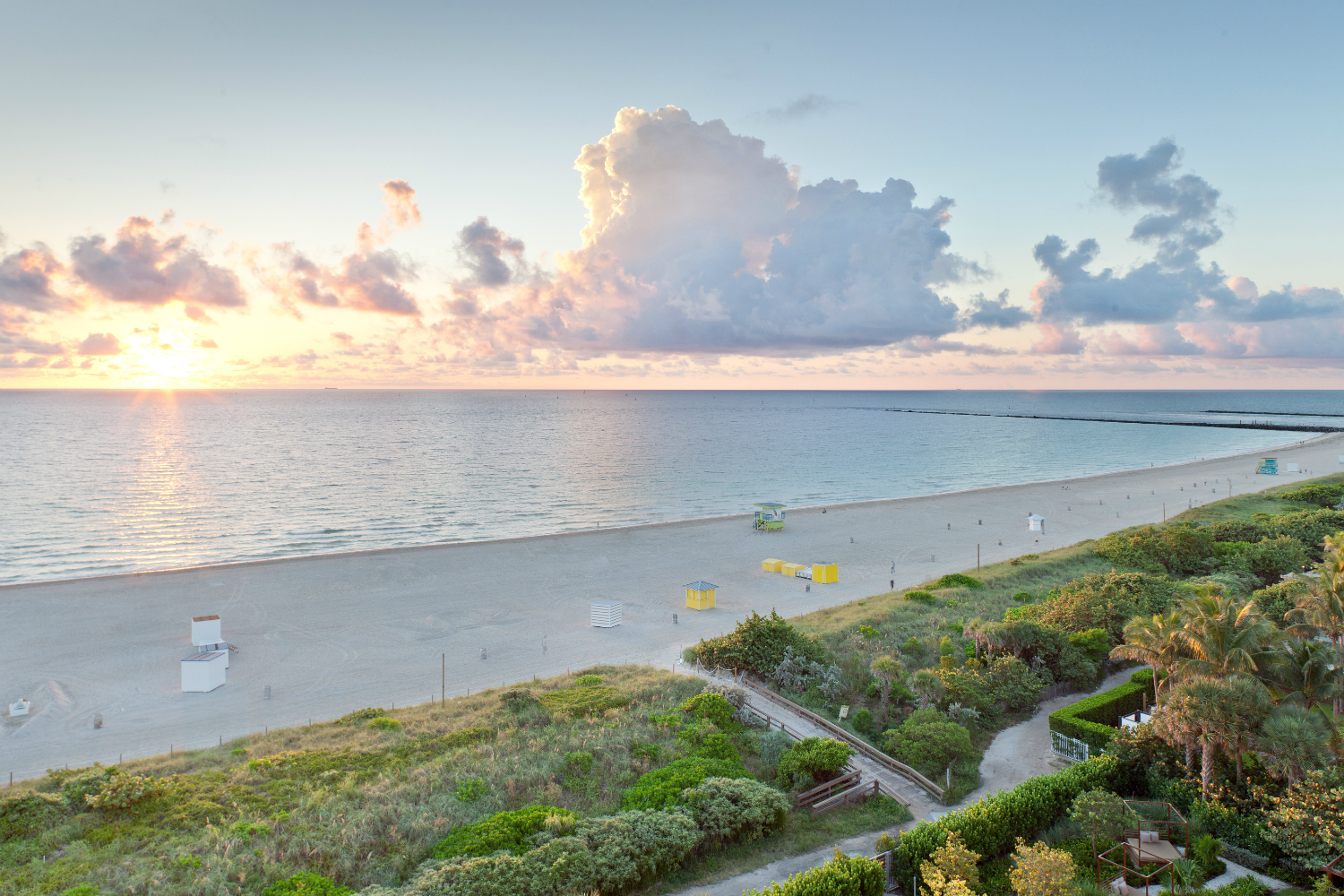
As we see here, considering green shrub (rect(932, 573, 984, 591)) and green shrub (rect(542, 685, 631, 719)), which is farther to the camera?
green shrub (rect(932, 573, 984, 591))

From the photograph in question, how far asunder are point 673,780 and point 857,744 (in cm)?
706

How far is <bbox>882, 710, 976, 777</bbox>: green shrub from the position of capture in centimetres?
2042

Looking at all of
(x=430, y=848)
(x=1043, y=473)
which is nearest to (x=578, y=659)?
(x=430, y=848)

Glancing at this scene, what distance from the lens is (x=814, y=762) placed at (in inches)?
773

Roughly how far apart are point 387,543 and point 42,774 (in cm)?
3622

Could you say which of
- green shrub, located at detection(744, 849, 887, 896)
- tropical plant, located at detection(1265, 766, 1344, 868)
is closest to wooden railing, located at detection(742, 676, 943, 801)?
green shrub, located at detection(744, 849, 887, 896)

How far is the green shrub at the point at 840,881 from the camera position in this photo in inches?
523

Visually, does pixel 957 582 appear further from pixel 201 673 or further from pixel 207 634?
pixel 207 634

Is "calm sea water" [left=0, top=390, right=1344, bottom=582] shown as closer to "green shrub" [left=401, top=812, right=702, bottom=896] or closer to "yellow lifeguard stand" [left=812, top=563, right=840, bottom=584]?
"yellow lifeguard stand" [left=812, top=563, right=840, bottom=584]

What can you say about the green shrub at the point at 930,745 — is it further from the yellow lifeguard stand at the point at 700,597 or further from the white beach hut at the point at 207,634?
the white beach hut at the point at 207,634

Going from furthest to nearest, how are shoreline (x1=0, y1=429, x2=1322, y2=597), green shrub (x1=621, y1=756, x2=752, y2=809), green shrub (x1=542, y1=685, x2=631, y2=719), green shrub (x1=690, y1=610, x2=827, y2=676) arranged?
shoreline (x1=0, y1=429, x2=1322, y2=597)
green shrub (x1=690, y1=610, x2=827, y2=676)
green shrub (x1=542, y1=685, x2=631, y2=719)
green shrub (x1=621, y1=756, x2=752, y2=809)

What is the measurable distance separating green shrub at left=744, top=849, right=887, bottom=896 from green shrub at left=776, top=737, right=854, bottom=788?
17.1 ft

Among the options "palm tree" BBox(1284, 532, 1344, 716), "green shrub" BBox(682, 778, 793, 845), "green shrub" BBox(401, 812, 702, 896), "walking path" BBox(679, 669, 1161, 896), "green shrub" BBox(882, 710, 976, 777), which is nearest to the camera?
"green shrub" BBox(401, 812, 702, 896)

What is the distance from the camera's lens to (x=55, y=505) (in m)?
75.0
